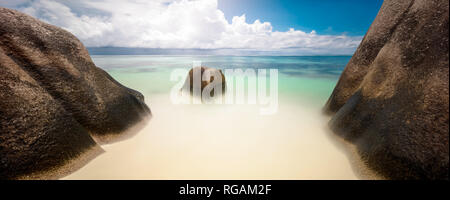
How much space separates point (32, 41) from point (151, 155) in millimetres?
2984

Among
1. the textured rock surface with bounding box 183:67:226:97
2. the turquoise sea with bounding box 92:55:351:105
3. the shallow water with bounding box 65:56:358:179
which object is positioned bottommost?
the shallow water with bounding box 65:56:358:179

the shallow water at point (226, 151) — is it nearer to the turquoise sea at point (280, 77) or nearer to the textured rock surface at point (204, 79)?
the textured rock surface at point (204, 79)

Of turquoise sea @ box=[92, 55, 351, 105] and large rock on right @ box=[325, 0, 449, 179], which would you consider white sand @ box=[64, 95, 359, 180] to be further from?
turquoise sea @ box=[92, 55, 351, 105]

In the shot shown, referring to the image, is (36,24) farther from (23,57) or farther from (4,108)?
(4,108)

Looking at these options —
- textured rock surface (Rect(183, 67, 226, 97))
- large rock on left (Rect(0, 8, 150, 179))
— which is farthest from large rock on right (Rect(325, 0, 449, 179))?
textured rock surface (Rect(183, 67, 226, 97))

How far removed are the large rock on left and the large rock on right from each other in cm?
476

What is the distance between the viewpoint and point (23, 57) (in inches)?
117

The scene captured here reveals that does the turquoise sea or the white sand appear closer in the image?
the white sand

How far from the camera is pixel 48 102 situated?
9.01ft

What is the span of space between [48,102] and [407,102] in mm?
5500

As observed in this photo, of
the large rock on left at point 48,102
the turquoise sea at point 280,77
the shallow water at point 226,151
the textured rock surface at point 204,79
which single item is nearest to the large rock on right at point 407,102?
the shallow water at point 226,151

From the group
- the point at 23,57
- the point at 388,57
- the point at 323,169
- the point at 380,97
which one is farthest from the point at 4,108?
the point at 388,57

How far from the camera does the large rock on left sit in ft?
7.54

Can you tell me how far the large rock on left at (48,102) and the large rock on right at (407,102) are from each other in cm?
476
